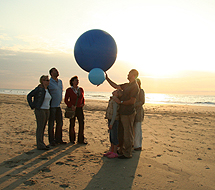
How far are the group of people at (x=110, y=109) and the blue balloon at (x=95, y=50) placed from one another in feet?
1.57

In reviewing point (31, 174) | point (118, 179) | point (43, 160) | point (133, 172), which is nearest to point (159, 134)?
point (133, 172)

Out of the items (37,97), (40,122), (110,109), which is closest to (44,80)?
(37,97)

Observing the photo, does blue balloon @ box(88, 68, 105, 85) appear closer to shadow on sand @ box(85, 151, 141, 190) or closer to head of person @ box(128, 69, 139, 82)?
head of person @ box(128, 69, 139, 82)

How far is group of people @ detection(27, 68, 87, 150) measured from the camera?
14.1 ft

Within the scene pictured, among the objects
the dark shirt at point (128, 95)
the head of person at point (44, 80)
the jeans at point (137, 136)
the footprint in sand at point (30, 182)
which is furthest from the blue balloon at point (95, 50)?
the footprint in sand at point (30, 182)

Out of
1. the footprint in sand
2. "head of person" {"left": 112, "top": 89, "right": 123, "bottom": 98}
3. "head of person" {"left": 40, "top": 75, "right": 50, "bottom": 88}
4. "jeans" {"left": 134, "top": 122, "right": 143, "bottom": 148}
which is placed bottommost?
the footprint in sand

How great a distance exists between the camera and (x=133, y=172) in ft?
10.9

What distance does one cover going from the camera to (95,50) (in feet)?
12.4

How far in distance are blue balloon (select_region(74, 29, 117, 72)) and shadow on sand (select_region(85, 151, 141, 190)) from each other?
2076 millimetres

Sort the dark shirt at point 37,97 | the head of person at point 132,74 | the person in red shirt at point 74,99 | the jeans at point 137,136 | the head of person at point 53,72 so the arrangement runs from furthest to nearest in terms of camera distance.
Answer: the person in red shirt at point 74,99
the head of person at point 53,72
the jeans at point 137,136
the dark shirt at point 37,97
the head of person at point 132,74

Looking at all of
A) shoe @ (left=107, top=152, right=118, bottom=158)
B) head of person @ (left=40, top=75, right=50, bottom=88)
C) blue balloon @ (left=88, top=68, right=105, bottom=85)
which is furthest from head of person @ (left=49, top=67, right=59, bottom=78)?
shoe @ (left=107, top=152, right=118, bottom=158)

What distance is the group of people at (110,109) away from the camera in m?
3.94

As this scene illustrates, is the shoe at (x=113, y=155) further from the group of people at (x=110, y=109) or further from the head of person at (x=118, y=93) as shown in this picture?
the head of person at (x=118, y=93)

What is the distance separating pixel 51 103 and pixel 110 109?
169 centimetres
